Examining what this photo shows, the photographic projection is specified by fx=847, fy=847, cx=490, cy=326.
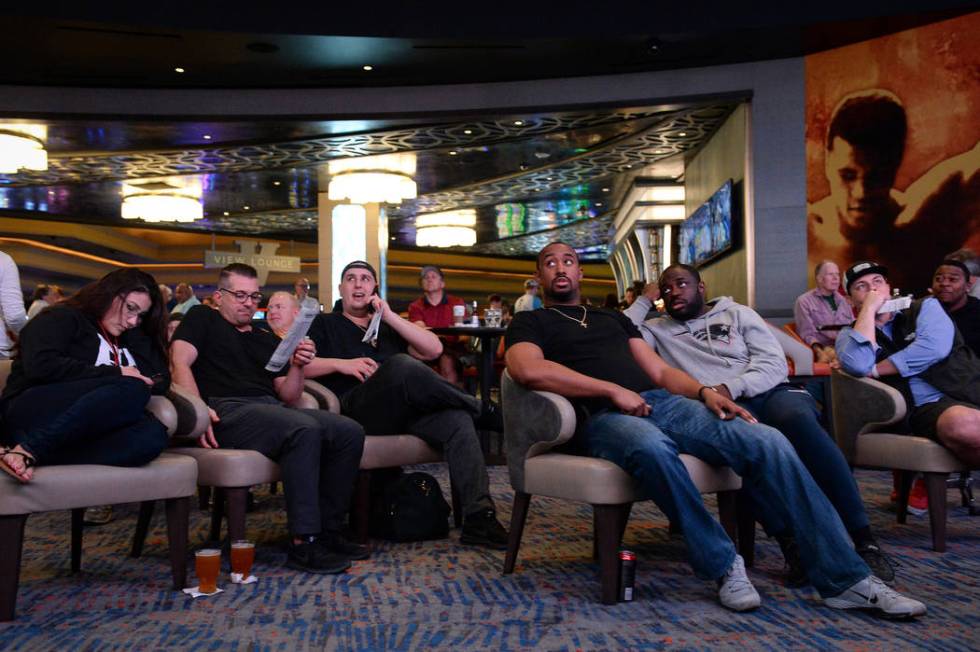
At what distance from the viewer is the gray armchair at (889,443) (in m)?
3.12

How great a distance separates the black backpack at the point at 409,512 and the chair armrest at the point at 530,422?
678 millimetres

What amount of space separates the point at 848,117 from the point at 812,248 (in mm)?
1133

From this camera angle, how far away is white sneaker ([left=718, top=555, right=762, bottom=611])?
2.32 meters

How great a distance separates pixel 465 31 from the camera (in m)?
7.16

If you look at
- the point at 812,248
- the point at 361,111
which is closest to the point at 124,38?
the point at 361,111

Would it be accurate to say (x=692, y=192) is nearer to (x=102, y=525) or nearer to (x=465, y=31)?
(x=465, y=31)

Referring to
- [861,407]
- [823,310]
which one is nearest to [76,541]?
[861,407]

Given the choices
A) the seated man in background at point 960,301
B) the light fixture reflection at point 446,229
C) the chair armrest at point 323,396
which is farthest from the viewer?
the light fixture reflection at point 446,229

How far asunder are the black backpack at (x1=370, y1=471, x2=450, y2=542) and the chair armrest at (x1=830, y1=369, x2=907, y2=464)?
1.68 metres

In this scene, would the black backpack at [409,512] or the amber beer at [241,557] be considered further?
the black backpack at [409,512]

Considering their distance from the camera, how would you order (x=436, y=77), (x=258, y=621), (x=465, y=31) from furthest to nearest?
(x=436, y=77) < (x=465, y=31) < (x=258, y=621)

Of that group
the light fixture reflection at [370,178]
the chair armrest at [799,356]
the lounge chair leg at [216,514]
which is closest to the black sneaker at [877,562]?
the lounge chair leg at [216,514]

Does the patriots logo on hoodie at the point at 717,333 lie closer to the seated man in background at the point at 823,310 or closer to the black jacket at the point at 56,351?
the black jacket at the point at 56,351

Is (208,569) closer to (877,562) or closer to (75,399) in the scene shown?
(75,399)
